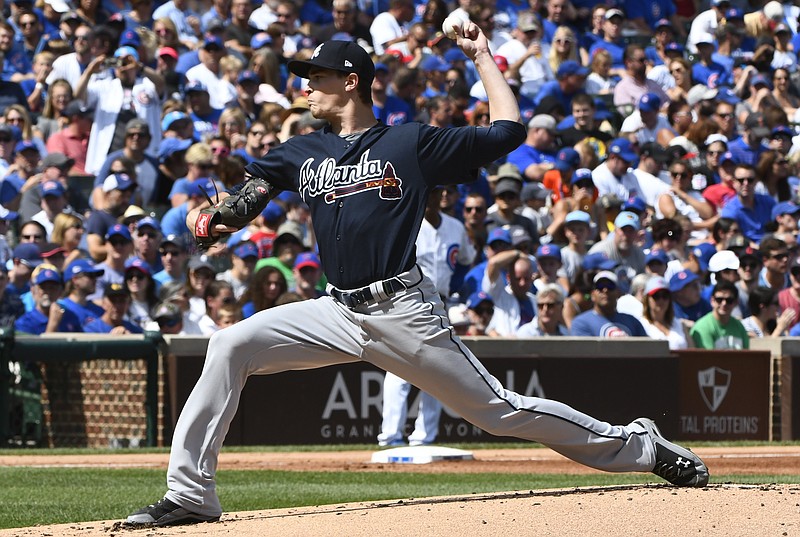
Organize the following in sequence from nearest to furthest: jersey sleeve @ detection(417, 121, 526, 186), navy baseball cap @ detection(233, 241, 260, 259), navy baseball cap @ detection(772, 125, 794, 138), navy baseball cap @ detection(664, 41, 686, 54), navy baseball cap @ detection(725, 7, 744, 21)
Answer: jersey sleeve @ detection(417, 121, 526, 186) < navy baseball cap @ detection(233, 241, 260, 259) < navy baseball cap @ detection(772, 125, 794, 138) < navy baseball cap @ detection(664, 41, 686, 54) < navy baseball cap @ detection(725, 7, 744, 21)

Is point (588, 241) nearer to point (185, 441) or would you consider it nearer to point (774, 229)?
point (774, 229)

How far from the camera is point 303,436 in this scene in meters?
12.0

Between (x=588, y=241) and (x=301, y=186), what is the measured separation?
8.96m

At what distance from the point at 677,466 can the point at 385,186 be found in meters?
1.81

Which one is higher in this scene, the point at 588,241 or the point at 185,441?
the point at 588,241

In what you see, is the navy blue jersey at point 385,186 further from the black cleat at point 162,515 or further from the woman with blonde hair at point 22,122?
the woman with blonde hair at point 22,122

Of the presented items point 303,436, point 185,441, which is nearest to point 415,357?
point 185,441

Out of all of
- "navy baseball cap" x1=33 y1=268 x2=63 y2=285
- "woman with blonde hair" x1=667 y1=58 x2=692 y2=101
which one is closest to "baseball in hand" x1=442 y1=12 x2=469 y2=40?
"navy baseball cap" x1=33 y1=268 x2=63 y2=285

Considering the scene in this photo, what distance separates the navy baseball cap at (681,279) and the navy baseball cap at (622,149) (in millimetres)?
2186

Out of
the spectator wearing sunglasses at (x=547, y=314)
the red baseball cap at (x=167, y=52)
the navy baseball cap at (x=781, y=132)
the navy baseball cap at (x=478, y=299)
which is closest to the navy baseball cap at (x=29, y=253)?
the red baseball cap at (x=167, y=52)

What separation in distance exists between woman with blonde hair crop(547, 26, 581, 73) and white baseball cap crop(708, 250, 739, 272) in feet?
14.1

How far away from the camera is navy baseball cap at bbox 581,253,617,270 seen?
13625mm

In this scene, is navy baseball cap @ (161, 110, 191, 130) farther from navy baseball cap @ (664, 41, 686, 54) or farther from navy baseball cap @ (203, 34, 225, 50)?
navy baseball cap @ (664, 41, 686, 54)

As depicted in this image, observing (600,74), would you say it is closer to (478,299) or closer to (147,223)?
(478,299)
